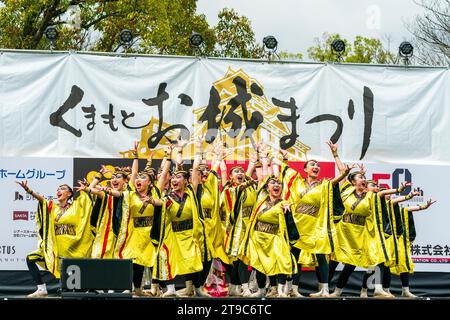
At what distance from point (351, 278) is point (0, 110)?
4.74 metres

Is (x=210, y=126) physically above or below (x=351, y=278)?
above

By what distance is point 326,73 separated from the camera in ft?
43.4

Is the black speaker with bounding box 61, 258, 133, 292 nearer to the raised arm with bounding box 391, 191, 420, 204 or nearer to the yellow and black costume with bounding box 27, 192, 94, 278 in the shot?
the yellow and black costume with bounding box 27, 192, 94, 278

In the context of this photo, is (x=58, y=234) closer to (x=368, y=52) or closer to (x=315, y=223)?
(x=315, y=223)

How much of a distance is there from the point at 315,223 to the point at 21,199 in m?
3.49

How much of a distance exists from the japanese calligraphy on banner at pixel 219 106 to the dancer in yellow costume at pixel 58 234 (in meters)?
0.76

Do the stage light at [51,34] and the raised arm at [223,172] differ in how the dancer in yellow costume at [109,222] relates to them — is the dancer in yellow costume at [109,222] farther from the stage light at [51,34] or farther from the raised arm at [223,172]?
the stage light at [51,34]

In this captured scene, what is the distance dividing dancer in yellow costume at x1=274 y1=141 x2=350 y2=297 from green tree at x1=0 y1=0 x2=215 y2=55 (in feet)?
24.9

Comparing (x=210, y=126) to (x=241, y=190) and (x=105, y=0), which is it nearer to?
(x=241, y=190)

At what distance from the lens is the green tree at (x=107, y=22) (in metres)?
19.5

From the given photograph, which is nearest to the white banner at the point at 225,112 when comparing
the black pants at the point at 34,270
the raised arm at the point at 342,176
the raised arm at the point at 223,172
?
the raised arm at the point at 223,172

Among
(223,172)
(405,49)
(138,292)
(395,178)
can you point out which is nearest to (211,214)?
(223,172)

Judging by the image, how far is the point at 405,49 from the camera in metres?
13.2
